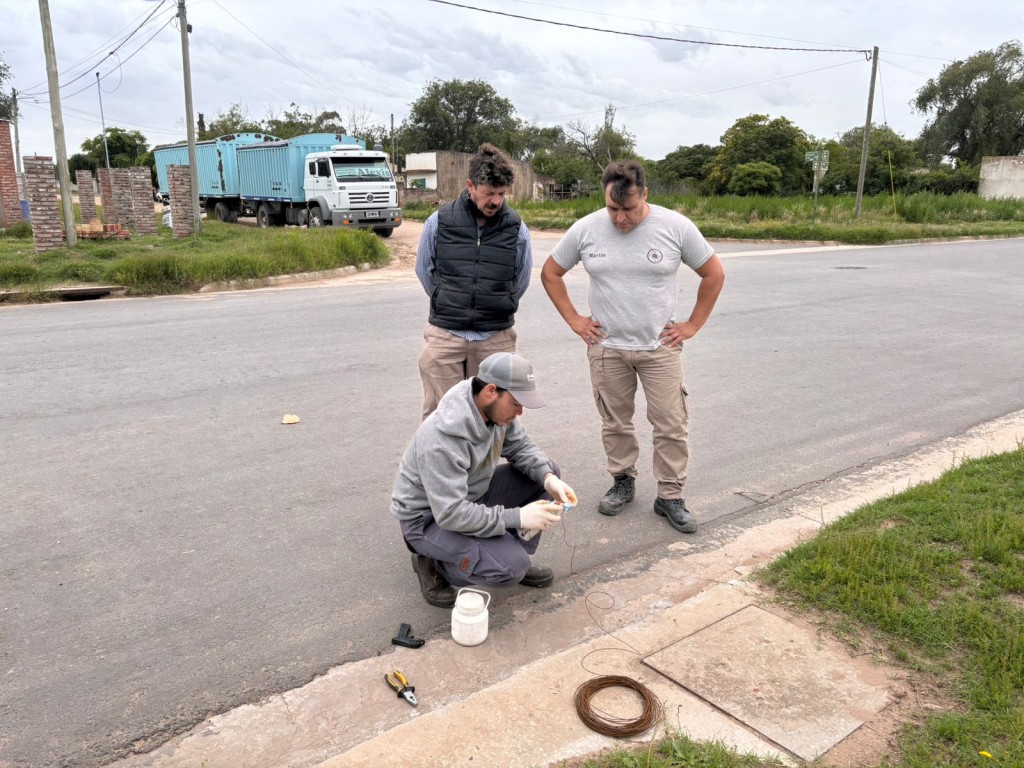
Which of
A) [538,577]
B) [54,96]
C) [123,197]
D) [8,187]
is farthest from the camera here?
[8,187]

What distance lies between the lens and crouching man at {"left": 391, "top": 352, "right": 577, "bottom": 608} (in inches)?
125

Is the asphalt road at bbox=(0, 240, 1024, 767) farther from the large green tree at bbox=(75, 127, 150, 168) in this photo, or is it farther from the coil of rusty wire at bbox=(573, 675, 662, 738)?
the large green tree at bbox=(75, 127, 150, 168)

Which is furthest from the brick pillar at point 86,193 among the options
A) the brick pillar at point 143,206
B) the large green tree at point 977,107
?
the large green tree at point 977,107

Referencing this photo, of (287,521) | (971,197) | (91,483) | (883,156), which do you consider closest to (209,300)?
(91,483)

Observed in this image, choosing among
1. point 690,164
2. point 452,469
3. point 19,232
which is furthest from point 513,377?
point 690,164

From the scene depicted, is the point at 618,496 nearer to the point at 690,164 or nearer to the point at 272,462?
the point at 272,462

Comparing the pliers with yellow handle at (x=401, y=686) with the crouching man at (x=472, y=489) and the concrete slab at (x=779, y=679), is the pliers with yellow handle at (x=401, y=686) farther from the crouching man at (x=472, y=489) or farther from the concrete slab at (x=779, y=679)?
the concrete slab at (x=779, y=679)

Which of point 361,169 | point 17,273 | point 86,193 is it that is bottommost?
point 17,273

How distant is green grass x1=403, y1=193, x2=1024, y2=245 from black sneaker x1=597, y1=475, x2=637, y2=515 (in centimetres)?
2467

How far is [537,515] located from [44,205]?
16867 mm

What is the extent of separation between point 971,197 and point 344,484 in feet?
128

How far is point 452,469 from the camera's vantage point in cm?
321

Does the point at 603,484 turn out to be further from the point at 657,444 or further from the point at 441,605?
the point at 441,605

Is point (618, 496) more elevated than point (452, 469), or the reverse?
point (452, 469)
